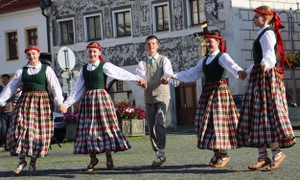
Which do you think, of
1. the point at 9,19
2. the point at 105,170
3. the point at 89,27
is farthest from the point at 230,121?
the point at 9,19

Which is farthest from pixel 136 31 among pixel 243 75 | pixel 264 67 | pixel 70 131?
pixel 264 67

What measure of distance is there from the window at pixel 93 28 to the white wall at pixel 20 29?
2.58m

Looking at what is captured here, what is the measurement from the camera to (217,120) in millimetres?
11078

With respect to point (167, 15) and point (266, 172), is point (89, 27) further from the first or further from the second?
point (266, 172)

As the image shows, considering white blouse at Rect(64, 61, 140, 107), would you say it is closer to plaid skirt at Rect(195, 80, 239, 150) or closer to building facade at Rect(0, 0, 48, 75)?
plaid skirt at Rect(195, 80, 239, 150)

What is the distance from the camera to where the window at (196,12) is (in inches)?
1331

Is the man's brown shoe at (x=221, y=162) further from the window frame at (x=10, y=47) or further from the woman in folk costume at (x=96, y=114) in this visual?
the window frame at (x=10, y=47)

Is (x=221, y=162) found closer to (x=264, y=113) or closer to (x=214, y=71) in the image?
(x=264, y=113)

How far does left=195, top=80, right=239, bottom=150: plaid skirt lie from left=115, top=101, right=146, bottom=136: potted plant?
14.3 meters

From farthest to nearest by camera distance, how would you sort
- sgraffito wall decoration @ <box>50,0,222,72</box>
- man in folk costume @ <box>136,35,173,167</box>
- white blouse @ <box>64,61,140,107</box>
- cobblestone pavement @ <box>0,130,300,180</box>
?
sgraffito wall decoration @ <box>50,0,222,72</box>, man in folk costume @ <box>136,35,173,167</box>, white blouse @ <box>64,61,140,107</box>, cobblestone pavement @ <box>0,130,300,180</box>

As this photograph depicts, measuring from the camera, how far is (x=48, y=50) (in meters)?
39.3

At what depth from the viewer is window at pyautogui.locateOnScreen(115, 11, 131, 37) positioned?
36406mm

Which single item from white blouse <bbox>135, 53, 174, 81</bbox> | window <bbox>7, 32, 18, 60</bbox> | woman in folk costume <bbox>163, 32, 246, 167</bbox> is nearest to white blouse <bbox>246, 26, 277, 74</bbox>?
woman in folk costume <bbox>163, 32, 246, 167</bbox>

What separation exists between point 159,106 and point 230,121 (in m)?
1.45
